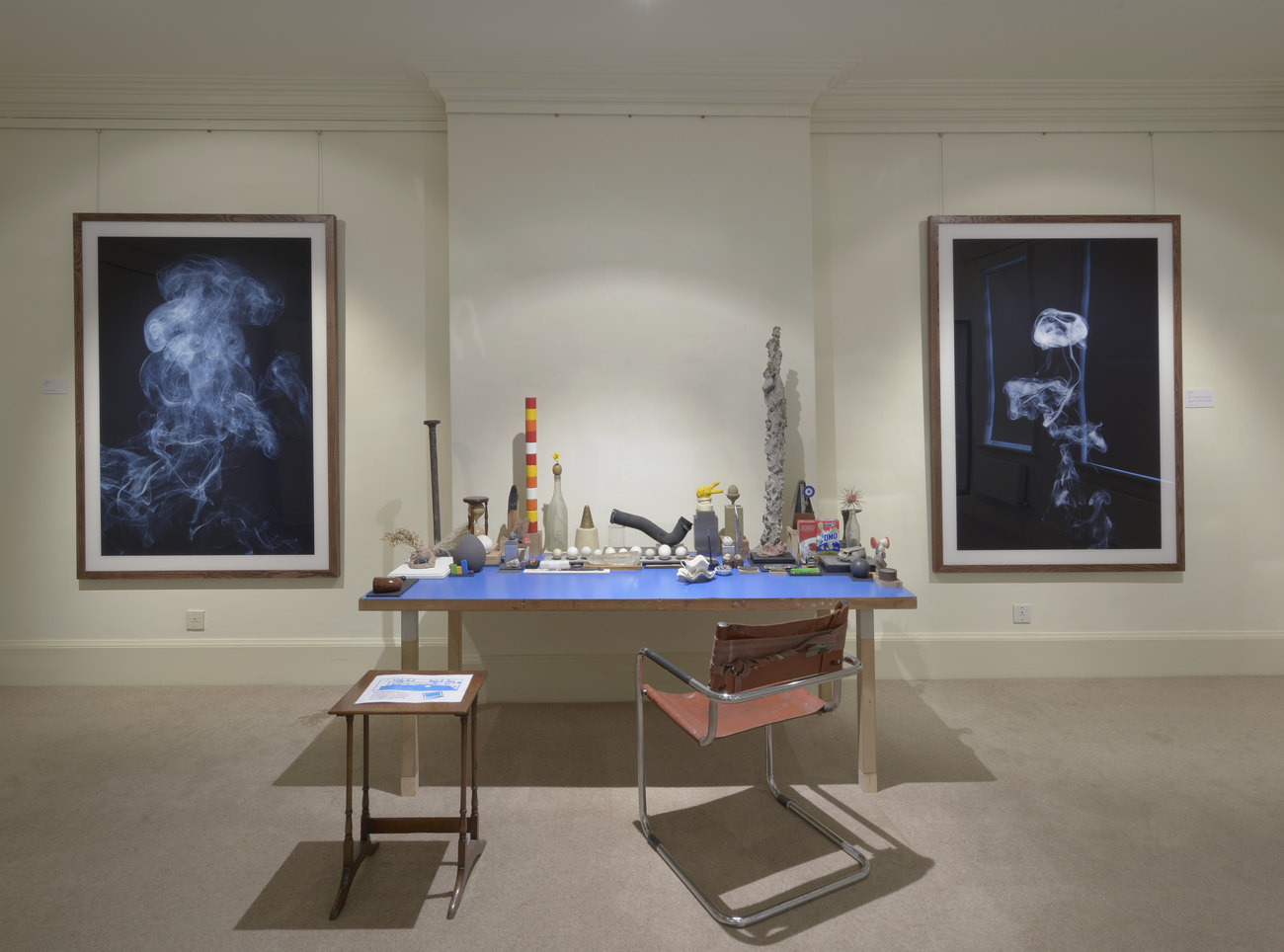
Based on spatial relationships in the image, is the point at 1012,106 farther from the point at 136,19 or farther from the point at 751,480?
the point at 136,19

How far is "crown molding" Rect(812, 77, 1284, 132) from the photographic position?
4105 mm

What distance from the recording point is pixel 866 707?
2916 millimetres

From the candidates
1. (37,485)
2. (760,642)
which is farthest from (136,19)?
(760,642)

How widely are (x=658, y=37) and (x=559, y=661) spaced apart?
9.90ft

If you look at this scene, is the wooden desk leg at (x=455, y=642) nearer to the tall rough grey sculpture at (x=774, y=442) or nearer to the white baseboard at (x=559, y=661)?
the white baseboard at (x=559, y=661)

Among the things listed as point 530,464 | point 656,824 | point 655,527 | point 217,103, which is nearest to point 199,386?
point 217,103

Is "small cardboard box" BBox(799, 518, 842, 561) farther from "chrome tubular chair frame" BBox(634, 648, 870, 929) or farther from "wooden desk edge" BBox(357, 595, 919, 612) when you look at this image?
"chrome tubular chair frame" BBox(634, 648, 870, 929)

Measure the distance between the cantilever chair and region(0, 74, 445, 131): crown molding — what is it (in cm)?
321

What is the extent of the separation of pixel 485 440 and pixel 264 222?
1622 mm

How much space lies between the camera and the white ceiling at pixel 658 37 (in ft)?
11.1

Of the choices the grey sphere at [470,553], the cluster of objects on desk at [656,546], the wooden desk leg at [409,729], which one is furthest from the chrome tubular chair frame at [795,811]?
the grey sphere at [470,553]

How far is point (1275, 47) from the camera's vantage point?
3.76 metres

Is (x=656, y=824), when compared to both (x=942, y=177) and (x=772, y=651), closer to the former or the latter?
(x=772, y=651)

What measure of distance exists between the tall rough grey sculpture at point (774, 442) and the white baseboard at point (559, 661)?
838 mm
